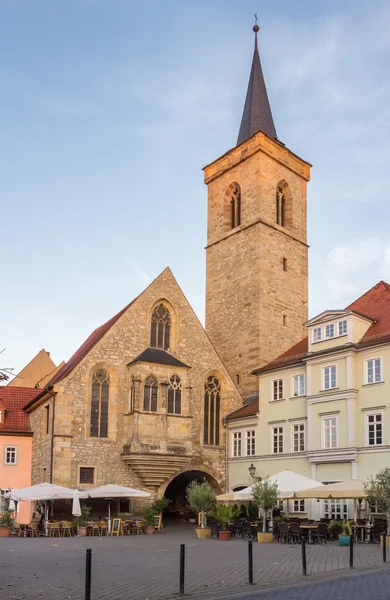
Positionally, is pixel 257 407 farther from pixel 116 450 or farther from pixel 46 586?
pixel 46 586

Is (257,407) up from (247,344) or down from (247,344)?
down

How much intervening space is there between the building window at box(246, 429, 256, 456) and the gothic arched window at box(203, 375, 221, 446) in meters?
1.90

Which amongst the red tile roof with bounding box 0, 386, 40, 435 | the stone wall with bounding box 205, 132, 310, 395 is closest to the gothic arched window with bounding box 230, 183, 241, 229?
the stone wall with bounding box 205, 132, 310, 395

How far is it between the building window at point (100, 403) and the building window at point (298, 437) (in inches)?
353

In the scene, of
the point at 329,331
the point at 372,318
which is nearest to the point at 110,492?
the point at 329,331

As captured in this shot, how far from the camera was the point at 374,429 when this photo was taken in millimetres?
28156

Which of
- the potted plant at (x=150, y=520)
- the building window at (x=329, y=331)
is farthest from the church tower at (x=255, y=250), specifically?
the potted plant at (x=150, y=520)

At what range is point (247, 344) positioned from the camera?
40.7m

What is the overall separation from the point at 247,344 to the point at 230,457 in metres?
7.24

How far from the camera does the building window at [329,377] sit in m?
30.2

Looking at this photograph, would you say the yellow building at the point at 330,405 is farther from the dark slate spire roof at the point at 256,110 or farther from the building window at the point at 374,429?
the dark slate spire roof at the point at 256,110

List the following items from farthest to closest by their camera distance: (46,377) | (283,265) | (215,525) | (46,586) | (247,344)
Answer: (46,377)
(283,265)
(247,344)
(215,525)
(46,586)

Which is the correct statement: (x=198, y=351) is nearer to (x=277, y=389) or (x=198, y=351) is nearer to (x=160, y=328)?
(x=160, y=328)

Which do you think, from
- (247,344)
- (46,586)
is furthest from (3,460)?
(46,586)
